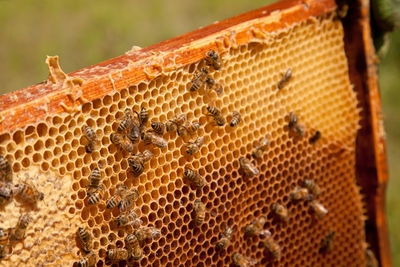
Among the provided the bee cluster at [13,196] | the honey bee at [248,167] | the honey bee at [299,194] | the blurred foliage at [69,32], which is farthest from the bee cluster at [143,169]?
the blurred foliage at [69,32]

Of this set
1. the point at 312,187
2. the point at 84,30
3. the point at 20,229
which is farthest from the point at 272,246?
the point at 84,30

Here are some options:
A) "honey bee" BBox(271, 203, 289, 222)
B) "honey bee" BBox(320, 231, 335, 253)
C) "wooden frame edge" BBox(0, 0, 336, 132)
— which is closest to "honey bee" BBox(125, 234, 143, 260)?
"wooden frame edge" BBox(0, 0, 336, 132)

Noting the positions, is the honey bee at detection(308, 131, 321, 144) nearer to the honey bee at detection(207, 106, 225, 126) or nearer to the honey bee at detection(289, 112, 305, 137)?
the honey bee at detection(289, 112, 305, 137)

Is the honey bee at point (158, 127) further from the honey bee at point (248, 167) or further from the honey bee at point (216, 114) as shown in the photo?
the honey bee at point (248, 167)

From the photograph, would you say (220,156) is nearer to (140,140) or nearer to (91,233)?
(140,140)

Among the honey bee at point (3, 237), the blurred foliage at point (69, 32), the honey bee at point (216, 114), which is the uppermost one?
the blurred foliage at point (69, 32)

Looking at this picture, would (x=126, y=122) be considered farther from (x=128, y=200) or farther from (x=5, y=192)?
(x=5, y=192)
